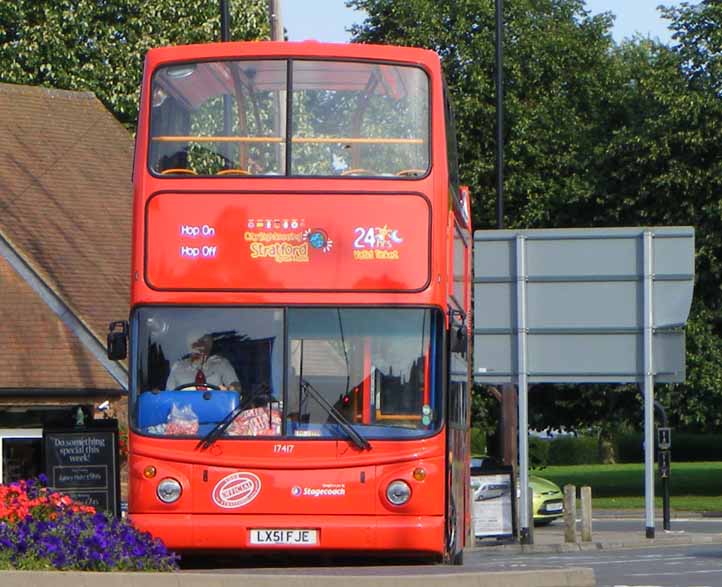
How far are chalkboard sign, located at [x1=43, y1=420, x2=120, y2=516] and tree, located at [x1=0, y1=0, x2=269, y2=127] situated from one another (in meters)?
18.7

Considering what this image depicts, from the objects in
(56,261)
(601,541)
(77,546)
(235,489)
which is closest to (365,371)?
(235,489)

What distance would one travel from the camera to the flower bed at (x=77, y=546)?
12086mm

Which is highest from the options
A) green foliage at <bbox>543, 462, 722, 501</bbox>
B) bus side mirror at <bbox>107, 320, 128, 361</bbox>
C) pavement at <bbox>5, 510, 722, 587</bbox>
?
bus side mirror at <bbox>107, 320, 128, 361</bbox>

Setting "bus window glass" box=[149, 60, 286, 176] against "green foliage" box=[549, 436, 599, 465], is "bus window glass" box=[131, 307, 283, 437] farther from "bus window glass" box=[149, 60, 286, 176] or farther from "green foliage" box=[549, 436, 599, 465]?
"green foliage" box=[549, 436, 599, 465]

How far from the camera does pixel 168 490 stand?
1441cm

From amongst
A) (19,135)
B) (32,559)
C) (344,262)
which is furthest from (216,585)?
(19,135)

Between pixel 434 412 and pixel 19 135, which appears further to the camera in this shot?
pixel 19 135

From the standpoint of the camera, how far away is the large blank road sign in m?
26.4

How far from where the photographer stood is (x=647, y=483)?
26.9 m

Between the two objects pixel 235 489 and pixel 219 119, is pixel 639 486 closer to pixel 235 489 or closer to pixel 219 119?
pixel 219 119

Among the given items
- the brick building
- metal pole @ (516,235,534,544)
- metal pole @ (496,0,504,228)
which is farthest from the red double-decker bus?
metal pole @ (496,0,504,228)

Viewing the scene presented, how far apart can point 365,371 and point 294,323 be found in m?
0.72

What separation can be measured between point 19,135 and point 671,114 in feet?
60.4

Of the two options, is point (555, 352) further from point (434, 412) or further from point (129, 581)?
point (129, 581)
